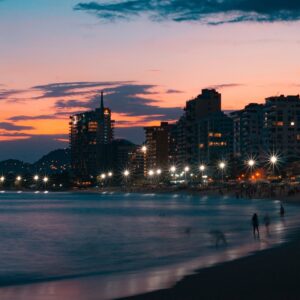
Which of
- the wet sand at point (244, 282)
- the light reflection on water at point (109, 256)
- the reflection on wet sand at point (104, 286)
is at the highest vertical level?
the wet sand at point (244, 282)

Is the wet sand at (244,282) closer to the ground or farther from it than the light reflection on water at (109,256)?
farther from it

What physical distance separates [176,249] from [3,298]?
2065 cm

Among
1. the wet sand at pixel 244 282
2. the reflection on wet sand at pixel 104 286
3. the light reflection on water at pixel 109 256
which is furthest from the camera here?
the light reflection on water at pixel 109 256

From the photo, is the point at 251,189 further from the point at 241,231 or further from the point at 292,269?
the point at 292,269

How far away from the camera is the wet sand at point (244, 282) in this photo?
819 inches

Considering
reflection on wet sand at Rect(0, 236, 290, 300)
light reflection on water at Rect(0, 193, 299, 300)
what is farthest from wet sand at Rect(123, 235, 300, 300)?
light reflection on water at Rect(0, 193, 299, 300)

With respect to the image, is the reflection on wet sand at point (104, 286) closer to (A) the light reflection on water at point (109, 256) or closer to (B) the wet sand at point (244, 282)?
(A) the light reflection on water at point (109, 256)

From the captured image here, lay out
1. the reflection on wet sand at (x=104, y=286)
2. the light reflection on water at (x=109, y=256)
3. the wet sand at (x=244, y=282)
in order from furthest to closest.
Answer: the light reflection on water at (x=109, y=256) < the reflection on wet sand at (x=104, y=286) < the wet sand at (x=244, y=282)

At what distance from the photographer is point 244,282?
2345 cm

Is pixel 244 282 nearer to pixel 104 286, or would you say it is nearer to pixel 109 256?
pixel 104 286

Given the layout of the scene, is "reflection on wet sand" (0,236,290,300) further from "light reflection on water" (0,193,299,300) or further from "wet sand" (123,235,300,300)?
"wet sand" (123,235,300,300)

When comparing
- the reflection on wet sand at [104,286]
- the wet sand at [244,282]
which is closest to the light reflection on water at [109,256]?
the reflection on wet sand at [104,286]

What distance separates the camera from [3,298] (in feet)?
76.9

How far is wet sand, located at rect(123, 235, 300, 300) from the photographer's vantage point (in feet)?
68.3
